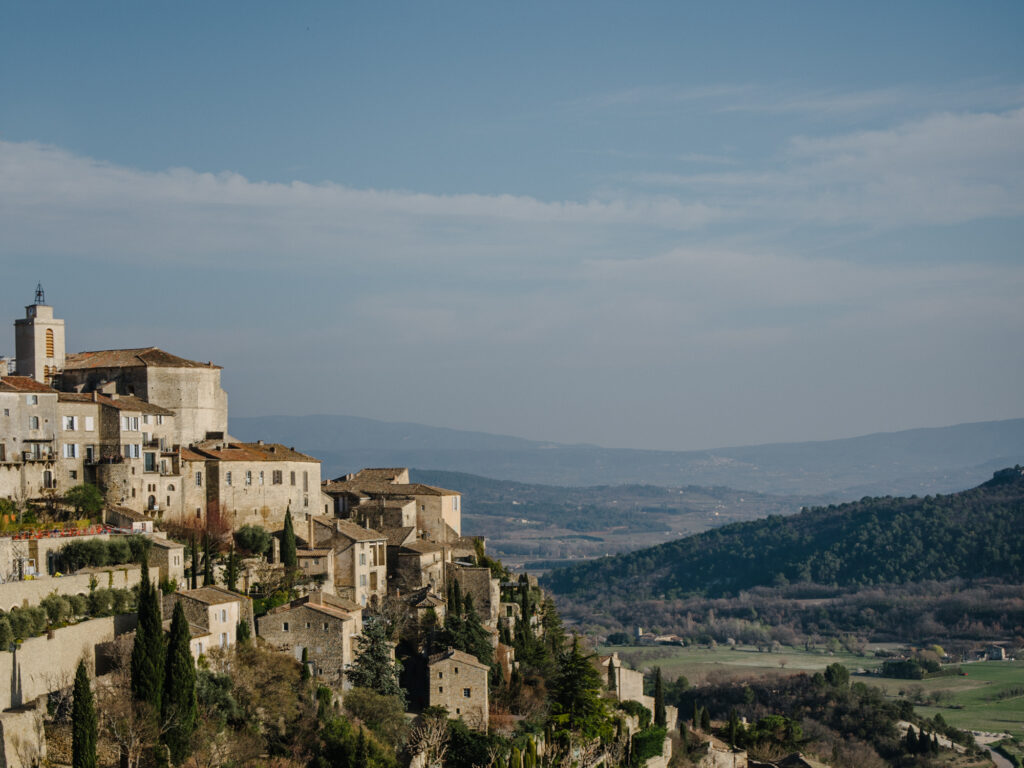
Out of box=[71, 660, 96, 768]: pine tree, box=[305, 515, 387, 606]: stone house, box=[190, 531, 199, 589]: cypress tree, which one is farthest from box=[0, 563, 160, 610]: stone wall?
box=[305, 515, 387, 606]: stone house

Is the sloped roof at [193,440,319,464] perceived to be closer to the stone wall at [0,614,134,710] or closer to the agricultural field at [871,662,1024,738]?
the stone wall at [0,614,134,710]

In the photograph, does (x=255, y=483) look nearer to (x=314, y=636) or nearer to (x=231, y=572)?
(x=231, y=572)

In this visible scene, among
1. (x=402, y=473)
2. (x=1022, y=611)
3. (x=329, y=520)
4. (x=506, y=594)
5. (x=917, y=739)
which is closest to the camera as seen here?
(x=329, y=520)

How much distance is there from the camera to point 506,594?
6681 centimetres

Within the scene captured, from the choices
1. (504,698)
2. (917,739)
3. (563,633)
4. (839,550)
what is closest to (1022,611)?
(839,550)

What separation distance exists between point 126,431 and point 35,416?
4062mm

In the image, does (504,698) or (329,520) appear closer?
(504,698)

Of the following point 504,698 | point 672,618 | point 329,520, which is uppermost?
point 329,520

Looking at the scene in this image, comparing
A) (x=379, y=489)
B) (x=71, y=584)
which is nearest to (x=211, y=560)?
(x=71, y=584)

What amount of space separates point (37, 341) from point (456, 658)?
2582 centimetres

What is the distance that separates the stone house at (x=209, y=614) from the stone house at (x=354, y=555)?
30.5 feet

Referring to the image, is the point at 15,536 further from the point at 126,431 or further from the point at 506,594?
the point at 506,594

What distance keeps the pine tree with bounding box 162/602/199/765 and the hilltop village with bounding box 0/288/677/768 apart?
4.79 feet

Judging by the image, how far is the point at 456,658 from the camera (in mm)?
51906
